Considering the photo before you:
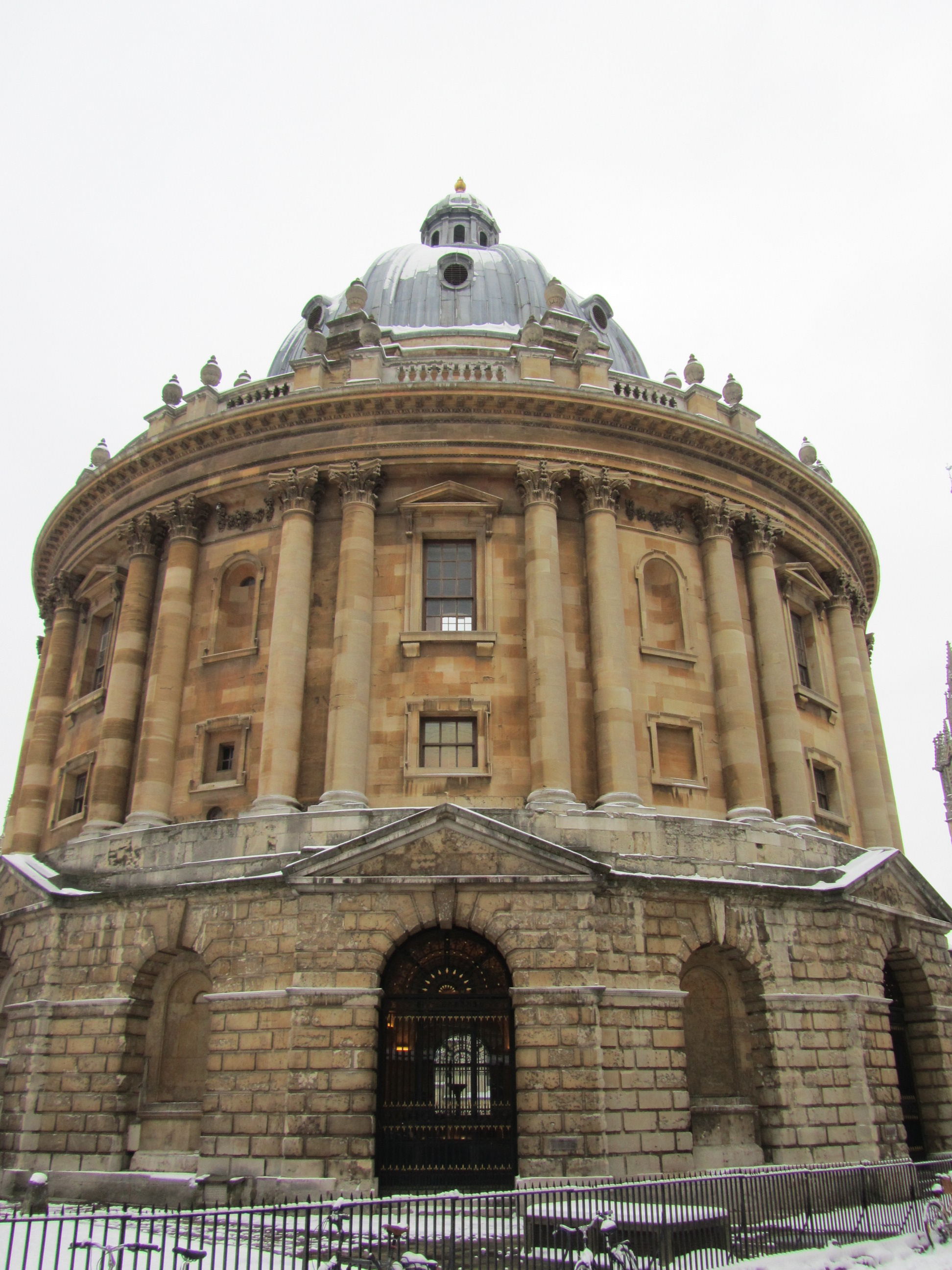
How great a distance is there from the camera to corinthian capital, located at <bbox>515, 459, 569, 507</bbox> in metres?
25.4

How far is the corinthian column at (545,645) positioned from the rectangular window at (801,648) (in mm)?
8742

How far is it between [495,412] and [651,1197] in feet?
59.1

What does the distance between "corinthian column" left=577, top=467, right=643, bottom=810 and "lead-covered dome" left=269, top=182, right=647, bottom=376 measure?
8.45m

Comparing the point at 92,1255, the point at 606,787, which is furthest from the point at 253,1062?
the point at 606,787

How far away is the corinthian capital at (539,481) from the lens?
2541cm

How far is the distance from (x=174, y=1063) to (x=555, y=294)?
2290cm

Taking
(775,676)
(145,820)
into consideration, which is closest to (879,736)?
(775,676)

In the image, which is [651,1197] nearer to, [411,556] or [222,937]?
[222,937]

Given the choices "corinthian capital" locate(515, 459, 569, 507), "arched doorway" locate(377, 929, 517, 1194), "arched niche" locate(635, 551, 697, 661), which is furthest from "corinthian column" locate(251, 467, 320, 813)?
"arched niche" locate(635, 551, 697, 661)

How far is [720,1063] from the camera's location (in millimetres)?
20859

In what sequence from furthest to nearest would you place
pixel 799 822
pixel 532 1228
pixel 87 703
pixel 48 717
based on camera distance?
pixel 48 717 → pixel 87 703 → pixel 799 822 → pixel 532 1228

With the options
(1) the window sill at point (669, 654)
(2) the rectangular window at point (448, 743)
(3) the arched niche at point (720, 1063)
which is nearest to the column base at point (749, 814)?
(3) the arched niche at point (720, 1063)

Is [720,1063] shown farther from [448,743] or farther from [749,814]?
[448,743]

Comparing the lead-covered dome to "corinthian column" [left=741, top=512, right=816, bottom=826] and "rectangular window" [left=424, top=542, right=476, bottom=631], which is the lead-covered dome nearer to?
"rectangular window" [left=424, top=542, right=476, bottom=631]
